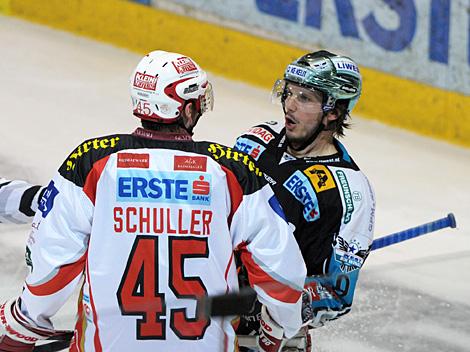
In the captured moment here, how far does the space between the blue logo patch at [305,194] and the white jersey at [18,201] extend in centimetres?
78

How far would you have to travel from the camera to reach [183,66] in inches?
112

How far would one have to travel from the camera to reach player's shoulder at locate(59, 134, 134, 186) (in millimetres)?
2746

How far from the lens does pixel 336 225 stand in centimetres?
324

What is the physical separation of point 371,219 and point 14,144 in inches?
139

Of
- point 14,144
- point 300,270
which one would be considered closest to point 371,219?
point 300,270

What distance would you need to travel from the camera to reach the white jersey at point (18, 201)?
11.3 ft

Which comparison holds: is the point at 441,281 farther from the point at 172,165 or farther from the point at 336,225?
the point at 172,165

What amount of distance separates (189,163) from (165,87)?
0.21 meters

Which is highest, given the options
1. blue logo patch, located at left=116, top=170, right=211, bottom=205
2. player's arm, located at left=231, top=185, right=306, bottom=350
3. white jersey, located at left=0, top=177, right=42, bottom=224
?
blue logo patch, located at left=116, top=170, right=211, bottom=205

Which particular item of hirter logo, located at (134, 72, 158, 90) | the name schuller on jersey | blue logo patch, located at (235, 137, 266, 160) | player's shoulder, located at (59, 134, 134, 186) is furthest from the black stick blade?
blue logo patch, located at (235, 137, 266, 160)

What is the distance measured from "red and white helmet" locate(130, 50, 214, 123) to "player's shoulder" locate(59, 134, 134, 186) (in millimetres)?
92

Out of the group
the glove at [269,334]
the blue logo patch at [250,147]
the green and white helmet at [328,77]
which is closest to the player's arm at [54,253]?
the glove at [269,334]

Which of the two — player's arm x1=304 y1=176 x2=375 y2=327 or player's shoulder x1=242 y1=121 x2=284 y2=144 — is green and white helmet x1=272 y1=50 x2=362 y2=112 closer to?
player's shoulder x1=242 y1=121 x2=284 y2=144

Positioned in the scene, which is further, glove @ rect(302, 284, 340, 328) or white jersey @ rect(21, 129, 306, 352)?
glove @ rect(302, 284, 340, 328)
